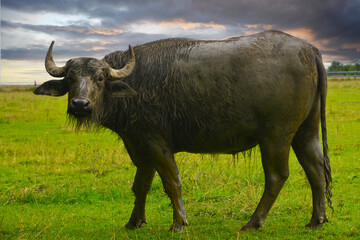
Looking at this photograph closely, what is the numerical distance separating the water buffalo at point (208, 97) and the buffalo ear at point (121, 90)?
0.01 metres

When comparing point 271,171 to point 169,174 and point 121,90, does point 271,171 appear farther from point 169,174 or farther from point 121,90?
point 121,90

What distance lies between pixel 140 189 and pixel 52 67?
6.46 ft

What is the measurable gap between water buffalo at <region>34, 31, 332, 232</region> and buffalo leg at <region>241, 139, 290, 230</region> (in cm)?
1

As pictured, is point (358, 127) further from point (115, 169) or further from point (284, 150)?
point (284, 150)

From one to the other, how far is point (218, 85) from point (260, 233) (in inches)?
77.7

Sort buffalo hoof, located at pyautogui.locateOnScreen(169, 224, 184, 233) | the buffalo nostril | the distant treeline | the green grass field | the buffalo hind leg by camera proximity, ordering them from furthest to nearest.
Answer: the distant treeline, the green grass field, the buffalo hind leg, buffalo hoof, located at pyautogui.locateOnScreen(169, 224, 184, 233), the buffalo nostril

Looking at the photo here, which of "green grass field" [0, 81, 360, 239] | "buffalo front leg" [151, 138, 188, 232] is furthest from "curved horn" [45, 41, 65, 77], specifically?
"green grass field" [0, 81, 360, 239]

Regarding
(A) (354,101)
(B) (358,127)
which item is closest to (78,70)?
(B) (358,127)

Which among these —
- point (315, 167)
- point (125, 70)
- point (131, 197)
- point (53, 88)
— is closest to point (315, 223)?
point (315, 167)

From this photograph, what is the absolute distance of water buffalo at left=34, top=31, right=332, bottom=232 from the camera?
15.6 ft

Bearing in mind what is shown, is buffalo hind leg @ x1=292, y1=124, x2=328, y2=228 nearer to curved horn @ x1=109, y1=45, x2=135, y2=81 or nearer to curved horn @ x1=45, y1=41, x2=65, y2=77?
curved horn @ x1=109, y1=45, x2=135, y2=81

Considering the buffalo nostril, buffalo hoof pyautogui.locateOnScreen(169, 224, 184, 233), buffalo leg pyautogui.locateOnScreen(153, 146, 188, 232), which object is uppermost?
the buffalo nostril

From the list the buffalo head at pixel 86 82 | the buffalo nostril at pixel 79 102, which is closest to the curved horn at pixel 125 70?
the buffalo head at pixel 86 82

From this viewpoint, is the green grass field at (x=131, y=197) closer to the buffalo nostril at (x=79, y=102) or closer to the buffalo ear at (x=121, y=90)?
the buffalo nostril at (x=79, y=102)
